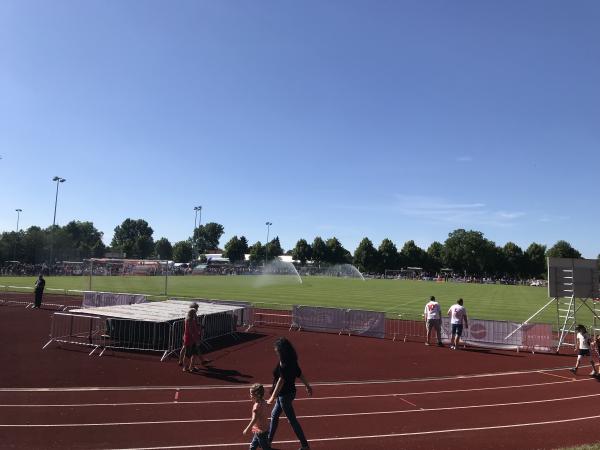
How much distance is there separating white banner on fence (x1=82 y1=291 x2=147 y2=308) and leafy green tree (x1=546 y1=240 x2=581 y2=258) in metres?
121

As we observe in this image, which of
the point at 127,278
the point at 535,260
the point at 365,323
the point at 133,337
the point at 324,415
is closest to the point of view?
the point at 324,415

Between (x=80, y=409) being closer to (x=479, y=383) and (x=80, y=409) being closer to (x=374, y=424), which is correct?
(x=374, y=424)

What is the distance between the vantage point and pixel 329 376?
46.0 ft

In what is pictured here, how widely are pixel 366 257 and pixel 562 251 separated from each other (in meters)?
51.1

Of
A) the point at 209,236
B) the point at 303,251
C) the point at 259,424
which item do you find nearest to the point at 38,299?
the point at 259,424

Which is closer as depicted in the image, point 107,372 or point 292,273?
point 107,372

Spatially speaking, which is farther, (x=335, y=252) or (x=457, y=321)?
(x=335, y=252)

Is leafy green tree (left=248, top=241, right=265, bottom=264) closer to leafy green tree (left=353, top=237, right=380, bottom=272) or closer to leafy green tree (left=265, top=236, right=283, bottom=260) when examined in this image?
leafy green tree (left=265, top=236, right=283, bottom=260)

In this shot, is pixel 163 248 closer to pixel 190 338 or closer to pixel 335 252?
pixel 335 252

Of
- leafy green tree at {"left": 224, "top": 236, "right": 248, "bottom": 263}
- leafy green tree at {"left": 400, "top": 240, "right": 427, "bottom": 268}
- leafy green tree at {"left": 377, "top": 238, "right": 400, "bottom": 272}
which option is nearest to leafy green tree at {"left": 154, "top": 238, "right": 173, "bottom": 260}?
leafy green tree at {"left": 224, "top": 236, "right": 248, "bottom": 263}

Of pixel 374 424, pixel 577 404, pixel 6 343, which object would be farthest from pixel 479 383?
pixel 6 343

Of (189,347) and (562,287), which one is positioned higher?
(562,287)

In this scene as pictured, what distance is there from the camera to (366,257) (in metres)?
138

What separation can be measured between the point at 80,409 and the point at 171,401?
6.15ft
